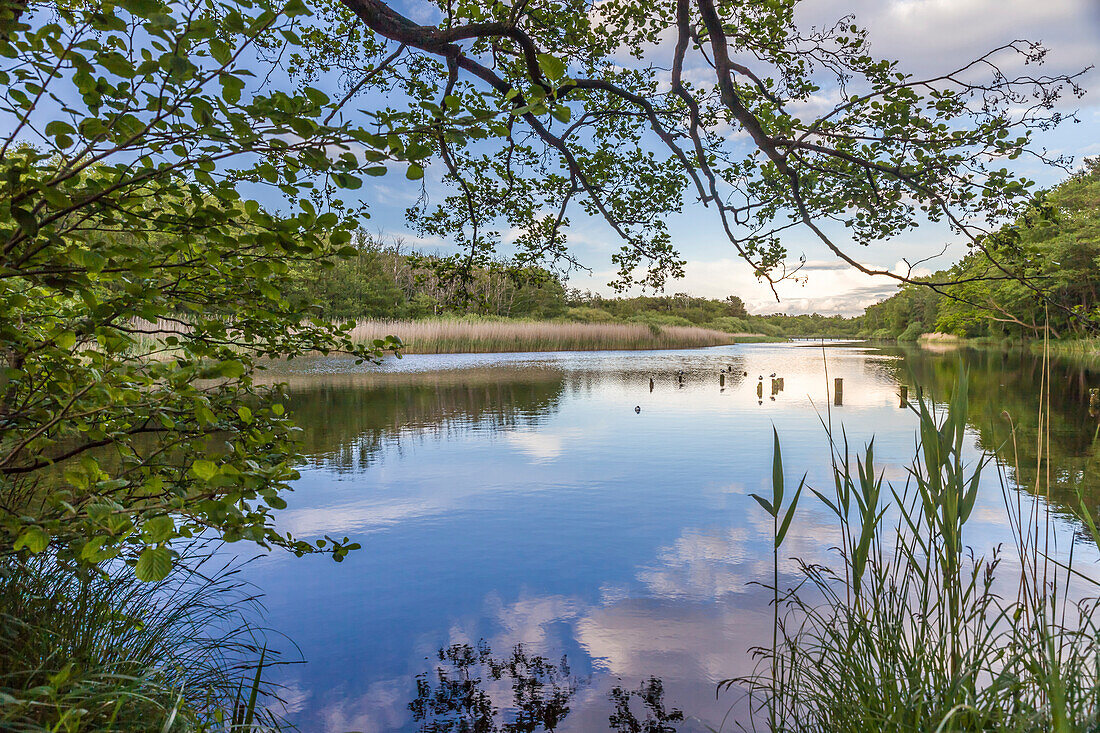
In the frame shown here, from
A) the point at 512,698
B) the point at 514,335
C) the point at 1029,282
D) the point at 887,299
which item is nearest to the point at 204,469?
the point at 512,698

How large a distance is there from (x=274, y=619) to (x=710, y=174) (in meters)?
4.20

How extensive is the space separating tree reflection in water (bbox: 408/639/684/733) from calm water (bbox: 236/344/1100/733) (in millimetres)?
42

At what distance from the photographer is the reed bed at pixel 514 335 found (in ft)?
73.4

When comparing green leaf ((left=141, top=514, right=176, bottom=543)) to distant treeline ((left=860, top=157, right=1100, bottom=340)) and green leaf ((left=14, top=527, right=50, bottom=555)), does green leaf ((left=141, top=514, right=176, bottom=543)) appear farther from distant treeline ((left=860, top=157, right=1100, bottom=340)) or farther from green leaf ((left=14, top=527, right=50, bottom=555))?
distant treeline ((left=860, top=157, right=1100, bottom=340))

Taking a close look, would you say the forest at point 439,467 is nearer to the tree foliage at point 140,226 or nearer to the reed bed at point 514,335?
the tree foliage at point 140,226

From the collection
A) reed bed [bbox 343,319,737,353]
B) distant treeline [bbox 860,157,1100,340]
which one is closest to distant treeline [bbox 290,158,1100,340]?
distant treeline [bbox 860,157,1100,340]

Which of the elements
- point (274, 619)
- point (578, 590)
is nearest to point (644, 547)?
point (578, 590)

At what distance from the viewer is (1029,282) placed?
323 cm

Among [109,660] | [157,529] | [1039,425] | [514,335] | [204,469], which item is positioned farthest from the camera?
[514,335]

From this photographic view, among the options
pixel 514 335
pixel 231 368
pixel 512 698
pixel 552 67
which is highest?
pixel 552 67

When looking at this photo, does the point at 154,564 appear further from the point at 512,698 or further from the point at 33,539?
the point at 512,698

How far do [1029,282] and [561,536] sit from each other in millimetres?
3439

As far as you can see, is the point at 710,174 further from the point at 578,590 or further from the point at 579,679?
the point at 579,679

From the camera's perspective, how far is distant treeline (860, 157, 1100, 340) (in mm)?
2973
